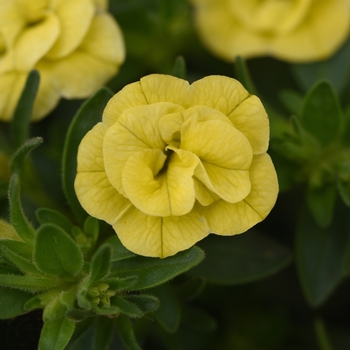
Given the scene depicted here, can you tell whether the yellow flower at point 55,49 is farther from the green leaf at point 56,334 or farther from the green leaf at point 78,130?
the green leaf at point 56,334

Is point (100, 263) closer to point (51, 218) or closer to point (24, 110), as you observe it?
point (51, 218)

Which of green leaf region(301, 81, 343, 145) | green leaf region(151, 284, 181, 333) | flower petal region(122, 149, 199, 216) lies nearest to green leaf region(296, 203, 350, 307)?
green leaf region(301, 81, 343, 145)

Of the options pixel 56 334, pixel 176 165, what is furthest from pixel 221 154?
pixel 56 334

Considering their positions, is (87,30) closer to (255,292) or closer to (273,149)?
(273,149)

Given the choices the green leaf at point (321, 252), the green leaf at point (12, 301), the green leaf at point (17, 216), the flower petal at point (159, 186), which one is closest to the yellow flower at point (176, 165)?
the flower petal at point (159, 186)

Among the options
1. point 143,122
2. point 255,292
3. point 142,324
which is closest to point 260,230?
point 255,292
